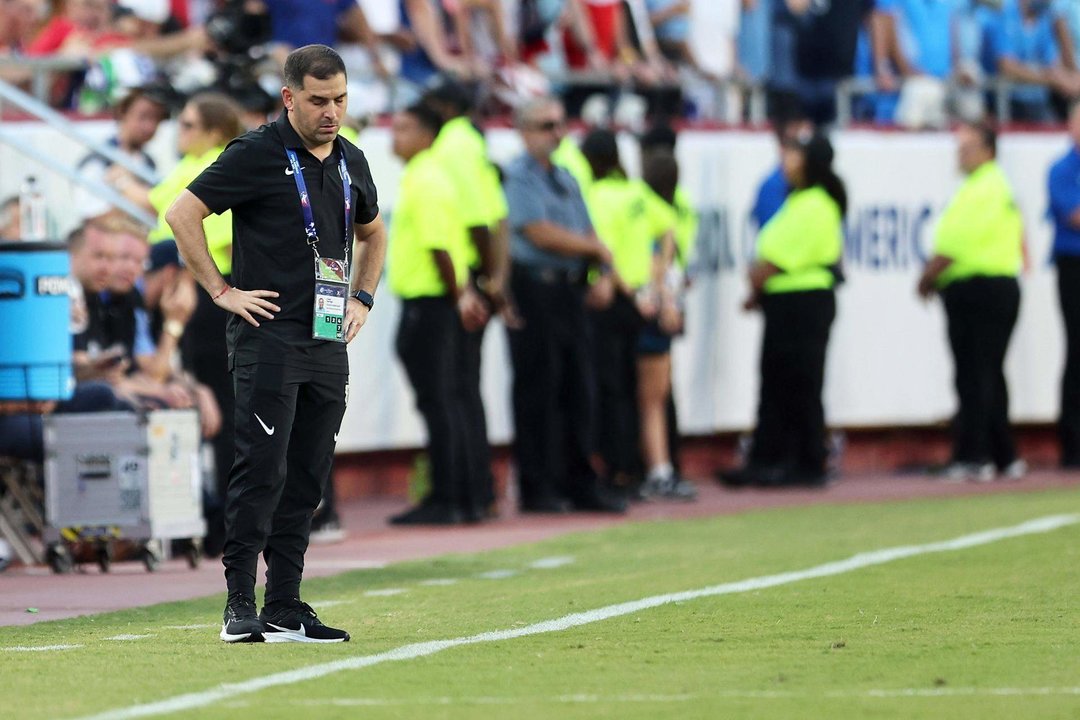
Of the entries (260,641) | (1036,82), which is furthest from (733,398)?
(260,641)

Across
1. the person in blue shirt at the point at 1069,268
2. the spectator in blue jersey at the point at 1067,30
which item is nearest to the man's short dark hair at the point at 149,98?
the person in blue shirt at the point at 1069,268

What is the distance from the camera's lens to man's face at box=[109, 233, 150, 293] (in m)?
12.3

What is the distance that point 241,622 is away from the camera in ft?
27.1

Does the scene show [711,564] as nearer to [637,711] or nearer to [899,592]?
[899,592]

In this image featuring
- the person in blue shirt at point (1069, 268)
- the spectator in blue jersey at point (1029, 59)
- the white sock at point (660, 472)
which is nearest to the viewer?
the white sock at point (660, 472)

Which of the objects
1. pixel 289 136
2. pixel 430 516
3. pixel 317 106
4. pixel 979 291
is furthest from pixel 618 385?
pixel 317 106

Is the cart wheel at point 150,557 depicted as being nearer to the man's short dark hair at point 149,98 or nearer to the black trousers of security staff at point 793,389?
the man's short dark hair at point 149,98

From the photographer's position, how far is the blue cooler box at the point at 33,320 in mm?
11312

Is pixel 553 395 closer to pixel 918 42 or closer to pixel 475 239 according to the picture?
pixel 475 239

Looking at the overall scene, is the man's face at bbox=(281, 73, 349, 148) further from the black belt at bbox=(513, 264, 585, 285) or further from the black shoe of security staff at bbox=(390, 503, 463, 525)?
the black belt at bbox=(513, 264, 585, 285)

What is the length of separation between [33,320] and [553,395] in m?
4.38

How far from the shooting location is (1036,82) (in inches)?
830

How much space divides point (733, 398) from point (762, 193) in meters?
1.65

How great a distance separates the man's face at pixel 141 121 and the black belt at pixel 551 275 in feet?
7.88
